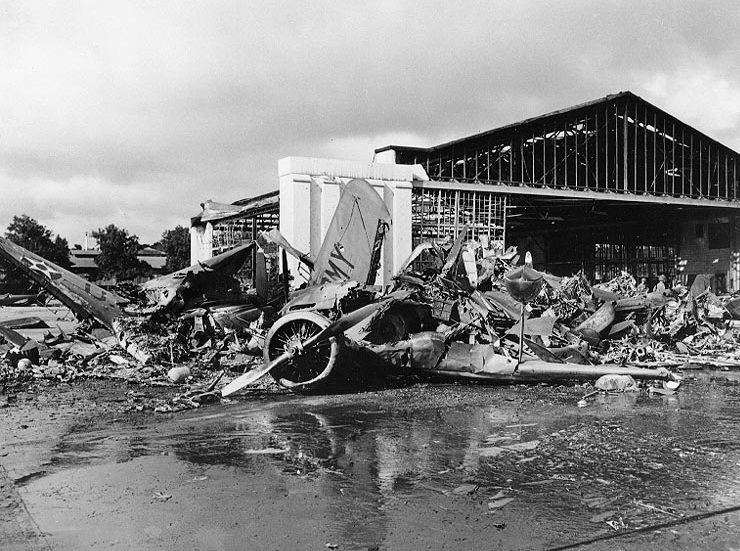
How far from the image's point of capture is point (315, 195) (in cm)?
1931

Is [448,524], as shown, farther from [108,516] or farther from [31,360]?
[31,360]

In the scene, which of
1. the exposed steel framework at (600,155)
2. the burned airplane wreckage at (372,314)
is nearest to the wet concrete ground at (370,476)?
the burned airplane wreckage at (372,314)

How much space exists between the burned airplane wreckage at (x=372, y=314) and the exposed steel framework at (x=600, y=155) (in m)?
8.11

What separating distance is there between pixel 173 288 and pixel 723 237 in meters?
30.4

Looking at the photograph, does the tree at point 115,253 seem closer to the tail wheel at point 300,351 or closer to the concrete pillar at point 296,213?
the concrete pillar at point 296,213

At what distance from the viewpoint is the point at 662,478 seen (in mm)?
5441

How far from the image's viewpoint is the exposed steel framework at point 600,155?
2302 cm

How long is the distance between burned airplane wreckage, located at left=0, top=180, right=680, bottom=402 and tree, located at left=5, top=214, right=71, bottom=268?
49194 mm

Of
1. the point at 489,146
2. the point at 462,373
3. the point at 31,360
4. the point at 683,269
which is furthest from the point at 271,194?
the point at 683,269

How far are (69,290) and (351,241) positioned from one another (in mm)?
6207

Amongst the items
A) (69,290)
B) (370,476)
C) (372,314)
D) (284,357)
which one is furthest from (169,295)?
(370,476)

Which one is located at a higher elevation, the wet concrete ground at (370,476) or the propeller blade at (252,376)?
the propeller blade at (252,376)

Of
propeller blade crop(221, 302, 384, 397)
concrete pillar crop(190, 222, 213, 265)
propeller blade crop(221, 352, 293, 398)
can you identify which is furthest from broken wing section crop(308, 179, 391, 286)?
concrete pillar crop(190, 222, 213, 265)

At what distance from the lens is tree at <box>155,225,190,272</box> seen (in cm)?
6656
